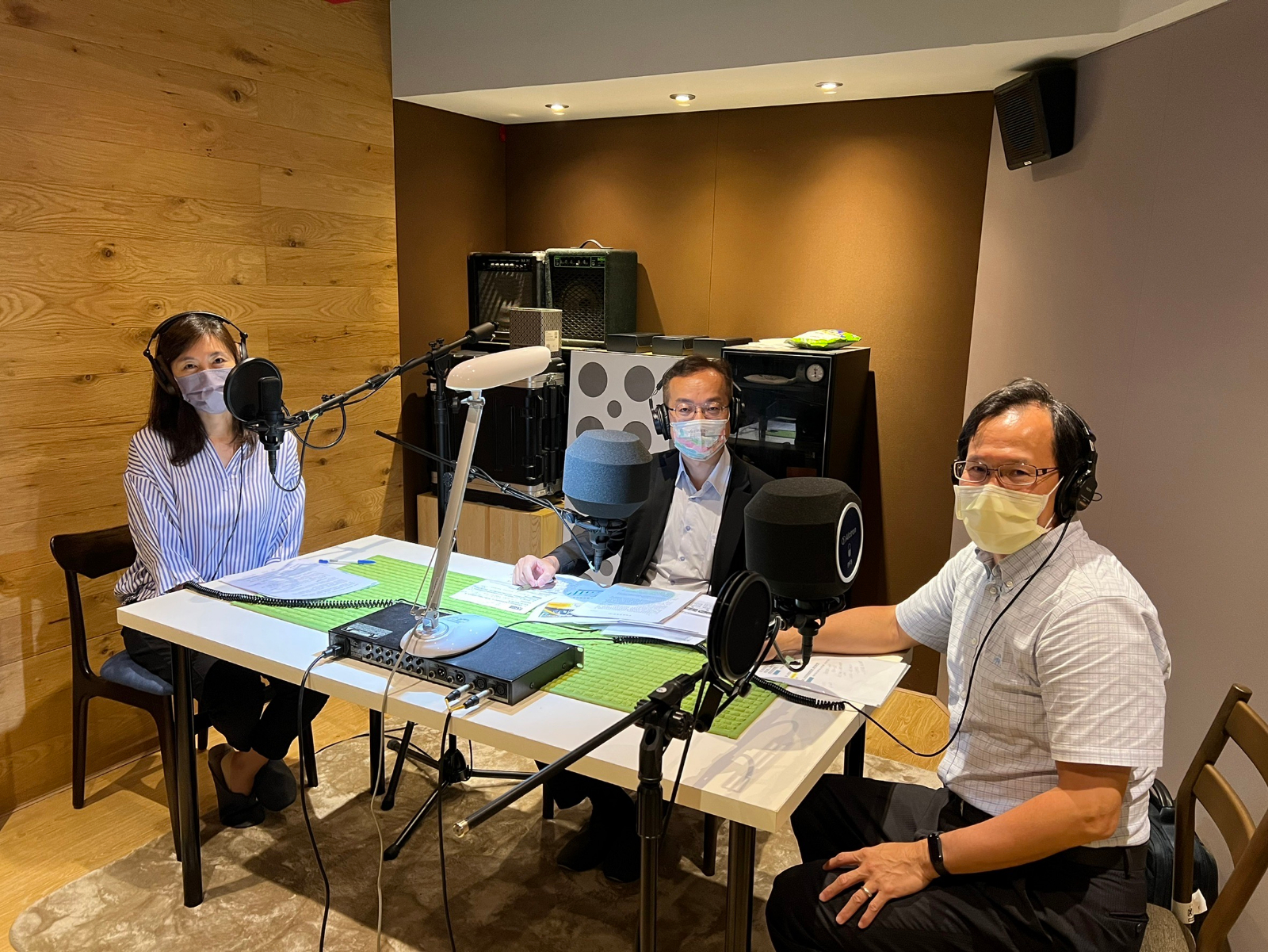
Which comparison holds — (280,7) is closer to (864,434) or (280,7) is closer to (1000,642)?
(864,434)

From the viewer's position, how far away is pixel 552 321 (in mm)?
3814

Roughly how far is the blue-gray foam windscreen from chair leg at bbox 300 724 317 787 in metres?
1.30

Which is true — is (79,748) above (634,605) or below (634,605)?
below

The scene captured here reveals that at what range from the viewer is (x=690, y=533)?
253 centimetres

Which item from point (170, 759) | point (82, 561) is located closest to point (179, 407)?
point (82, 561)

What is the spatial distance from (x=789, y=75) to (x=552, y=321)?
1307 mm

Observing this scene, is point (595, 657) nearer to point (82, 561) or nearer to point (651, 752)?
point (651, 752)

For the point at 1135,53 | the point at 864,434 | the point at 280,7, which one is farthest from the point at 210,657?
the point at 1135,53

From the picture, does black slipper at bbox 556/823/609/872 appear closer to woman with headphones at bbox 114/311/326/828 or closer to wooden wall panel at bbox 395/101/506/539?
woman with headphones at bbox 114/311/326/828

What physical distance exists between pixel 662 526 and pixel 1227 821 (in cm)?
142

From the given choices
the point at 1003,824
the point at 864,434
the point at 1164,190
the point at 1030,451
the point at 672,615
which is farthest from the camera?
the point at 864,434

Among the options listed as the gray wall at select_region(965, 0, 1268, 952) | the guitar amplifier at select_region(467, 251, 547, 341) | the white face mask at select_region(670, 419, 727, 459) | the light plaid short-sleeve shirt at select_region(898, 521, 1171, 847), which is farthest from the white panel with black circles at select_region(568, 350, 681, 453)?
the light plaid short-sleeve shirt at select_region(898, 521, 1171, 847)

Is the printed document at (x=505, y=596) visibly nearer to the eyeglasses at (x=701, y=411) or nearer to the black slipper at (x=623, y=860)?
the eyeglasses at (x=701, y=411)

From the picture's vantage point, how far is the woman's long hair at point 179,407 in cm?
246
